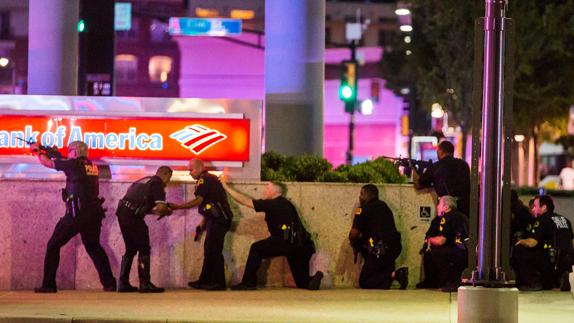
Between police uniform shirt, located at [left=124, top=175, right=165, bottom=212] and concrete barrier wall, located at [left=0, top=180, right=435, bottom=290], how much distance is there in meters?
0.72

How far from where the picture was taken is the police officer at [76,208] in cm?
1470

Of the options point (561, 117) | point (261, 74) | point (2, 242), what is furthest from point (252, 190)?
point (261, 74)

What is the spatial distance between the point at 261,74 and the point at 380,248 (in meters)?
50.9

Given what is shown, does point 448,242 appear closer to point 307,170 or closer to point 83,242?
point 307,170

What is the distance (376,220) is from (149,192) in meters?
3.15

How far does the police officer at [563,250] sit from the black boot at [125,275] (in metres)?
5.92

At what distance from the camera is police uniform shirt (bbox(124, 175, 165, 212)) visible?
1500cm

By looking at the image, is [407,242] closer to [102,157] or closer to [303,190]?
[303,190]

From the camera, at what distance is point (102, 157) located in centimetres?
1588

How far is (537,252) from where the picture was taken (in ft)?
53.0

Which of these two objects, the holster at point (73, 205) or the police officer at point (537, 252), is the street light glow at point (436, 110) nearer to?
the police officer at point (537, 252)

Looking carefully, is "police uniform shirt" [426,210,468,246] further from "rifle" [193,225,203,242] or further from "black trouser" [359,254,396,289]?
"rifle" [193,225,203,242]

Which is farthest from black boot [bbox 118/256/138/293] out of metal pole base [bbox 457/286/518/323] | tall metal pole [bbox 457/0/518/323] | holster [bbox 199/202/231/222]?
metal pole base [bbox 457/286/518/323]

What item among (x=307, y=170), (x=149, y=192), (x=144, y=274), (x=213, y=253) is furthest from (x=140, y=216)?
(x=307, y=170)
